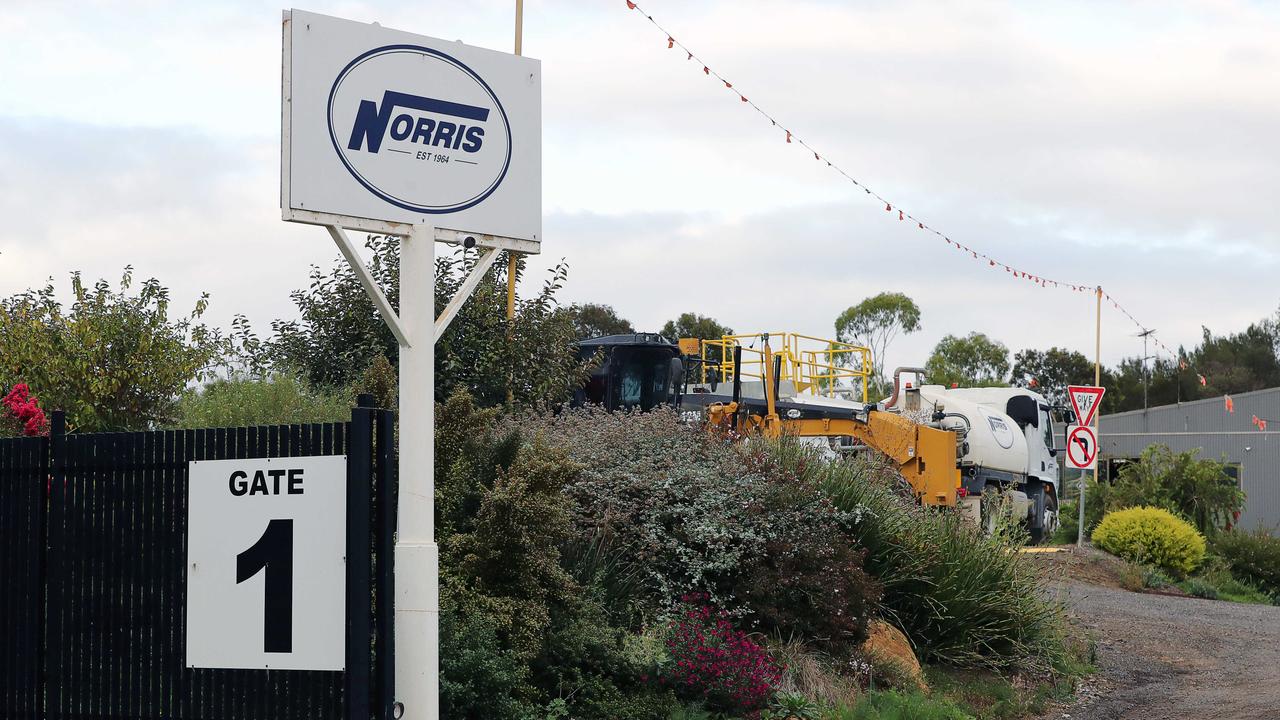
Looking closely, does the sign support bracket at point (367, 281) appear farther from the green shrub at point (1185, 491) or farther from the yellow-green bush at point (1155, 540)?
the green shrub at point (1185, 491)

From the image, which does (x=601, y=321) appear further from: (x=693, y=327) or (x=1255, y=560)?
(x=1255, y=560)

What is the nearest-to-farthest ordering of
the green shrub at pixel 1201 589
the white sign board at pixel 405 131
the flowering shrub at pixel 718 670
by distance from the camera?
1. the white sign board at pixel 405 131
2. the flowering shrub at pixel 718 670
3. the green shrub at pixel 1201 589

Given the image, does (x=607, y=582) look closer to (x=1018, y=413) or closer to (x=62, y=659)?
(x=62, y=659)

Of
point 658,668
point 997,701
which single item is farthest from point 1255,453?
point 658,668

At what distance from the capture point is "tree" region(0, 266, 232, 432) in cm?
1700

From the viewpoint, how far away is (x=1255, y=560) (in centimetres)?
2289

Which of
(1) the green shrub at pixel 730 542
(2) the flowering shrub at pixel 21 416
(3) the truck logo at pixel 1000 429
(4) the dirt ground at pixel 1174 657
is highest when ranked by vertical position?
(2) the flowering shrub at pixel 21 416

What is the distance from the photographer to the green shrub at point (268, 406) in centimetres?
1259

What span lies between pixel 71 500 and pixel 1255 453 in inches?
1745

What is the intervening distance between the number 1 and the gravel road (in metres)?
7.06

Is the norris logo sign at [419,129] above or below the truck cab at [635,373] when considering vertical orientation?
above

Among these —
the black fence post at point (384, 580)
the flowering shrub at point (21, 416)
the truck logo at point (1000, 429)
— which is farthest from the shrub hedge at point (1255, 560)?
the black fence post at point (384, 580)

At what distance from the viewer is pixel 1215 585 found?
70.7ft

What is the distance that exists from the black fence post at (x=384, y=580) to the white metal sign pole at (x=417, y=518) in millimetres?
379
